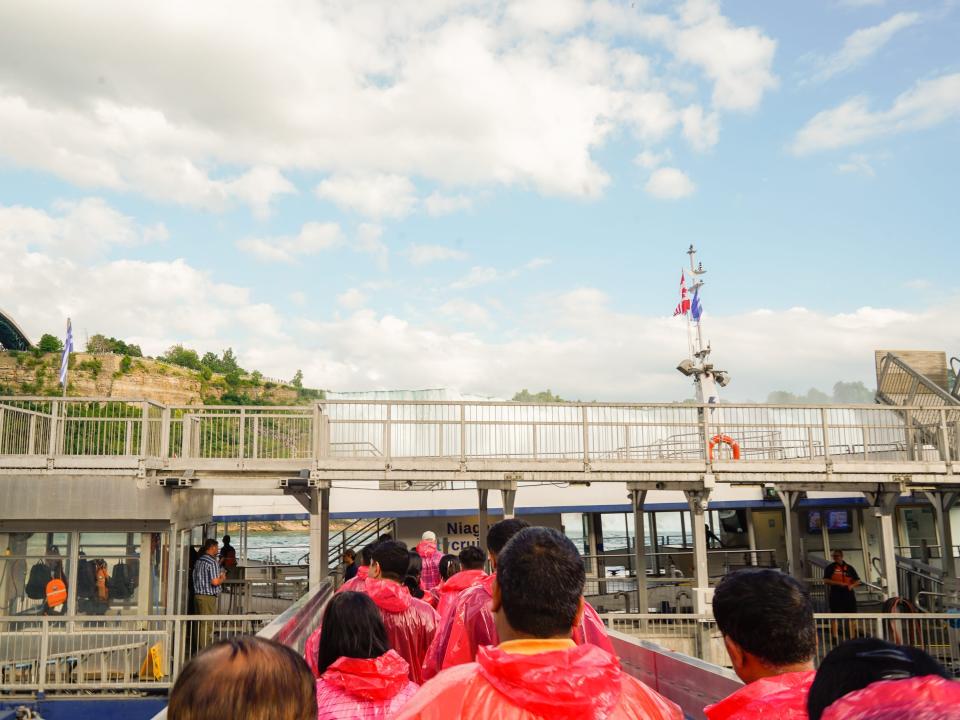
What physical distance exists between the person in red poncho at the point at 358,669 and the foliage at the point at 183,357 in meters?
112

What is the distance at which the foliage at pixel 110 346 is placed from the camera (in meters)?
95.6

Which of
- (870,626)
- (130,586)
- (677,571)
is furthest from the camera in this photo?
(677,571)

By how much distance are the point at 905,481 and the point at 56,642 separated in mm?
16940

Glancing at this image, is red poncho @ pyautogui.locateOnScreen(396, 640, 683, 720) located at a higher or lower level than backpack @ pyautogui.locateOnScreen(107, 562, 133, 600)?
higher

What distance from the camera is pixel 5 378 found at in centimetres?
7844

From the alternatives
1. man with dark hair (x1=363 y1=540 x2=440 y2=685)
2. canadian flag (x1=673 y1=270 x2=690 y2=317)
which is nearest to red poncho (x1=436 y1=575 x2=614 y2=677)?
man with dark hair (x1=363 y1=540 x2=440 y2=685)

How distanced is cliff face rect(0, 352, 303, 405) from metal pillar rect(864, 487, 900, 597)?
66.2 meters

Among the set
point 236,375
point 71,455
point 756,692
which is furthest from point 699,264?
point 236,375

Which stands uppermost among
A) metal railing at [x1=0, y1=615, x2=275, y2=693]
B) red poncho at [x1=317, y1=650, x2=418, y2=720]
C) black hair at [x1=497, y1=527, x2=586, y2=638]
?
black hair at [x1=497, y1=527, x2=586, y2=638]

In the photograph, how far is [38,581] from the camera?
1488 cm

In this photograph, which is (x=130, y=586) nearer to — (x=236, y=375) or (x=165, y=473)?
(x=165, y=473)

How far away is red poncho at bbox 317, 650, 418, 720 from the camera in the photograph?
3.49 metres

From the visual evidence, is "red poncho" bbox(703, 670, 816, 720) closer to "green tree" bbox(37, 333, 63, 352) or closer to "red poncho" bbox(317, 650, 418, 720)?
"red poncho" bbox(317, 650, 418, 720)

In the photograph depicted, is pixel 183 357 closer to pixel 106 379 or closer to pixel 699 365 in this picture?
pixel 106 379
